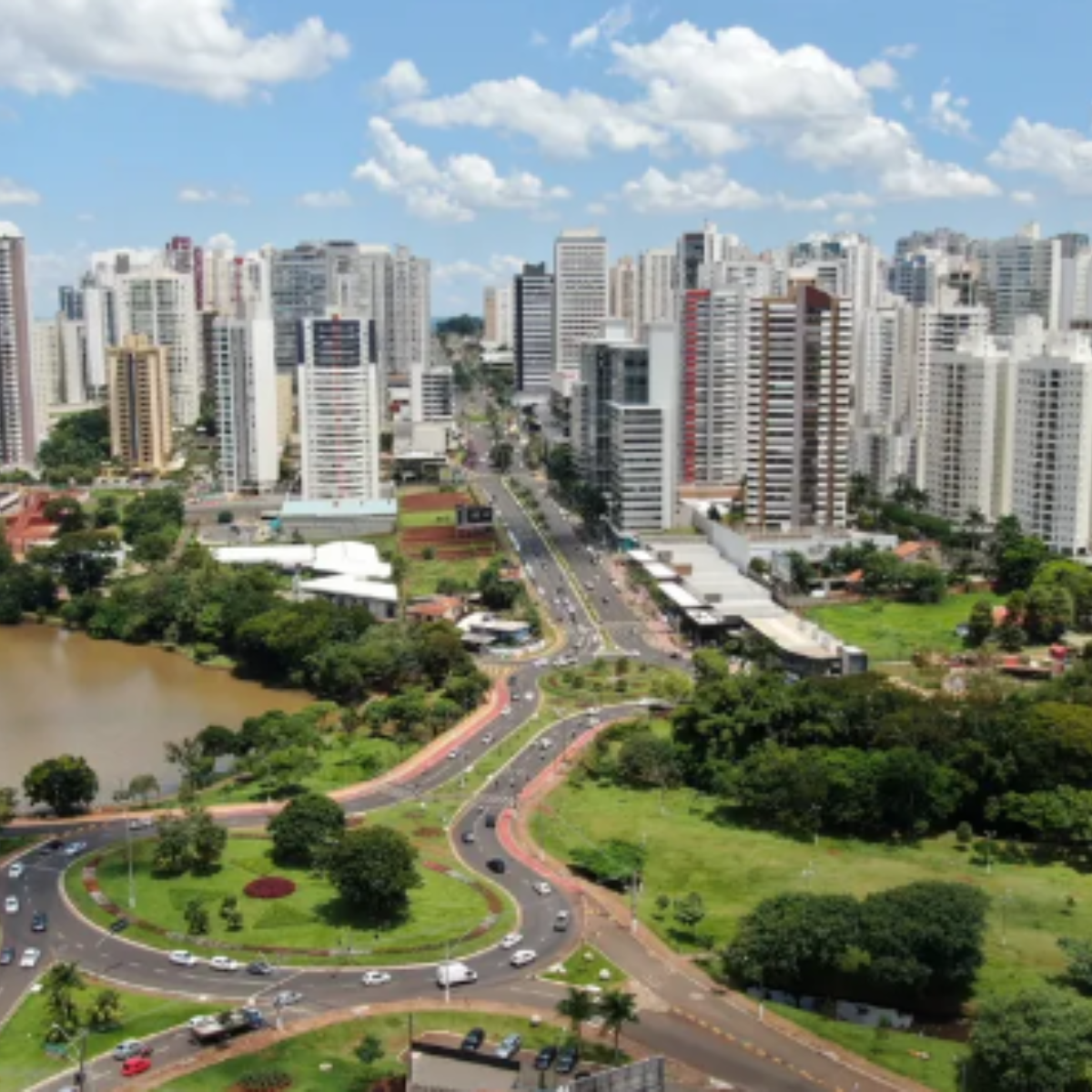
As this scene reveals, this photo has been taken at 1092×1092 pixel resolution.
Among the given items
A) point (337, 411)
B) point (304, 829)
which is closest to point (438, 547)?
point (337, 411)

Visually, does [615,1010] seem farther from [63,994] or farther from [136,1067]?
[63,994]

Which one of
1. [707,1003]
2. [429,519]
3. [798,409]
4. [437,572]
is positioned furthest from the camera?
[429,519]

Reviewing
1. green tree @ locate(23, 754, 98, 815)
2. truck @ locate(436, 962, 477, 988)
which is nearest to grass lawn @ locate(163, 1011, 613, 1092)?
truck @ locate(436, 962, 477, 988)

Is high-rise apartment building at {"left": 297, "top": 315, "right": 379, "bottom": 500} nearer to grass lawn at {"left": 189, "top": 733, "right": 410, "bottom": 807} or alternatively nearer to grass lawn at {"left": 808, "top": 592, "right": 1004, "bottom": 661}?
grass lawn at {"left": 808, "top": 592, "right": 1004, "bottom": 661}

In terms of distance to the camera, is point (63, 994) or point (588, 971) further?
point (588, 971)

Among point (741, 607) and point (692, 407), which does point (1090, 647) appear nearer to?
point (741, 607)

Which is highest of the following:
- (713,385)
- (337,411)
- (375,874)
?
(713,385)
